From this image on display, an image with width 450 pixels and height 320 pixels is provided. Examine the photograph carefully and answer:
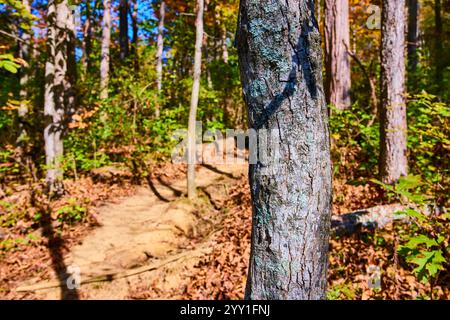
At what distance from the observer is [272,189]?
155 cm

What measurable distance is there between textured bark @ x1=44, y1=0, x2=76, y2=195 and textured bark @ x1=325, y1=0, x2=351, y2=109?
5781 millimetres

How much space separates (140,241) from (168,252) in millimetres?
533

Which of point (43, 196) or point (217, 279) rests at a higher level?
point (43, 196)

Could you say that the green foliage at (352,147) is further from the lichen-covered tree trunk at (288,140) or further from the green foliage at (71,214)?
the green foliage at (71,214)

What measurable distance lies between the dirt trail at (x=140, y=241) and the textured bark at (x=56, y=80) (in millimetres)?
1487

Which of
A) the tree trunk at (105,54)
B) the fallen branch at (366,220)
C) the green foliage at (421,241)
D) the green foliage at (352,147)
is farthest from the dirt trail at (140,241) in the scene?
the tree trunk at (105,54)

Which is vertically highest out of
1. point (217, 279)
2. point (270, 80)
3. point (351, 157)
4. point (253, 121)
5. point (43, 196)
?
point (270, 80)

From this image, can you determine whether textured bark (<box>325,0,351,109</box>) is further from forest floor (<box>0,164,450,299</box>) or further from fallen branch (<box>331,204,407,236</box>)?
fallen branch (<box>331,204,407,236</box>)

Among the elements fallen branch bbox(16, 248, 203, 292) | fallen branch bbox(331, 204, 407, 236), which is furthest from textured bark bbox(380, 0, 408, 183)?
fallen branch bbox(16, 248, 203, 292)

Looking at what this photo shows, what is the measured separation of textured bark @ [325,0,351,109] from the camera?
6777 millimetres

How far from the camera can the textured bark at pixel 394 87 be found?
4867 millimetres
